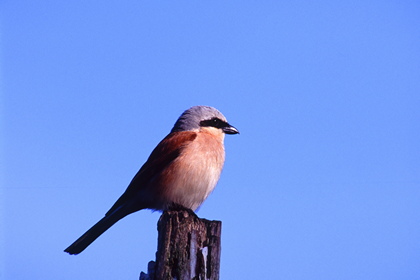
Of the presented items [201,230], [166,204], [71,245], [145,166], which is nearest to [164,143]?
[145,166]

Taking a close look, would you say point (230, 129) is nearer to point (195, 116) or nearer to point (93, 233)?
point (195, 116)

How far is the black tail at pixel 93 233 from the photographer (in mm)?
5648

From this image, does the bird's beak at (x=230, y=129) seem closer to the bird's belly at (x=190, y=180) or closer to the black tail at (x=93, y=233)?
the bird's belly at (x=190, y=180)

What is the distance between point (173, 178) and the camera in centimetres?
614

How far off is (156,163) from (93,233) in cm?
114

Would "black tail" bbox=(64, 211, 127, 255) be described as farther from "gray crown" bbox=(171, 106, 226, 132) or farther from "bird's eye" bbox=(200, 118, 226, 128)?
"bird's eye" bbox=(200, 118, 226, 128)

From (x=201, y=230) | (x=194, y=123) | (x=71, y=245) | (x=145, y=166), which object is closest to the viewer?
(x=201, y=230)

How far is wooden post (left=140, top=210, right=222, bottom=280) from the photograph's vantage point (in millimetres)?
3715

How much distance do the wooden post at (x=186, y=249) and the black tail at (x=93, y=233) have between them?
6.33 feet

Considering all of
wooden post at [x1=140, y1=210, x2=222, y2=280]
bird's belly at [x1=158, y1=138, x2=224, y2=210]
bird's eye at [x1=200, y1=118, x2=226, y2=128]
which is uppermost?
bird's eye at [x1=200, y1=118, x2=226, y2=128]

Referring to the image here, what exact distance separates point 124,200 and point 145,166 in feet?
1.70

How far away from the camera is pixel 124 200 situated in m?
6.39

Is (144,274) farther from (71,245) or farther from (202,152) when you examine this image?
(202,152)

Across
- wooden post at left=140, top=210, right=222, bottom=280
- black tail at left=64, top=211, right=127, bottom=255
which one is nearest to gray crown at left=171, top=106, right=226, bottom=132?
black tail at left=64, top=211, right=127, bottom=255
